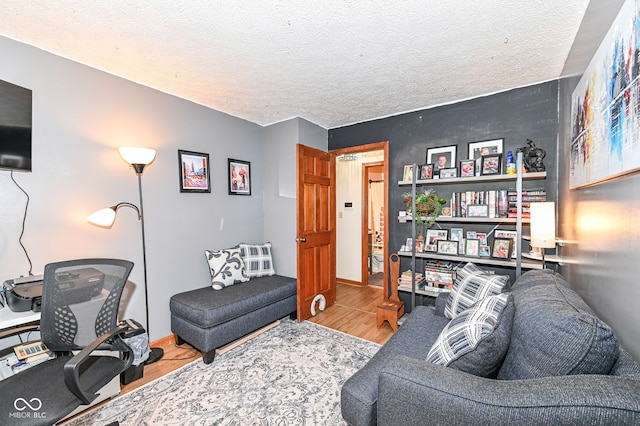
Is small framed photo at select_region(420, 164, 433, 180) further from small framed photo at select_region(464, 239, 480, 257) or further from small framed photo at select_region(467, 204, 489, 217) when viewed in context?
small framed photo at select_region(464, 239, 480, 257)

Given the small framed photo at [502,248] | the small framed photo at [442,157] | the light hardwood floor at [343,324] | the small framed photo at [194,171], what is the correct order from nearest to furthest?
the light hardwood floor at [343,324], the small framed photo at [502,248], the small framed photo at [194,171], the small framed photo at [442,157]

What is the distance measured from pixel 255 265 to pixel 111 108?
2066 millimetres

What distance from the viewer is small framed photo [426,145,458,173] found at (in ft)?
9.53

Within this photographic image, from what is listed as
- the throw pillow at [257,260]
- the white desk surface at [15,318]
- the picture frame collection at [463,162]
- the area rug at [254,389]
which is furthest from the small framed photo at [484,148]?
the white desk surface at [15,318]

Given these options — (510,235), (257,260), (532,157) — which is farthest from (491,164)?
(257,260)

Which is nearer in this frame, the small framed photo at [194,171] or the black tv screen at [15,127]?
the black tv screen at [15,127]

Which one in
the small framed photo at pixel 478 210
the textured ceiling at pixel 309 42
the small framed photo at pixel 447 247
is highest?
the textured ceiling at pixel 309 42

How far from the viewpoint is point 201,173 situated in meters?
2.90

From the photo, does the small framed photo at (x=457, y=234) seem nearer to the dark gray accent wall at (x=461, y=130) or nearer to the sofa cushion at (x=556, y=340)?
the dark gray accent wall at (x=461, y=130)

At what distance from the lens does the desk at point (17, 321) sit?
4.66ft

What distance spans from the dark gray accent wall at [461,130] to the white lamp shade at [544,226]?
23.9 inches

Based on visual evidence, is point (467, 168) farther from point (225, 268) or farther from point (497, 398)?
point (225, 268)

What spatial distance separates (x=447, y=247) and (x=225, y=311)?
231cm

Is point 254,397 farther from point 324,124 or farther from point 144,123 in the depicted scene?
point 324,124
